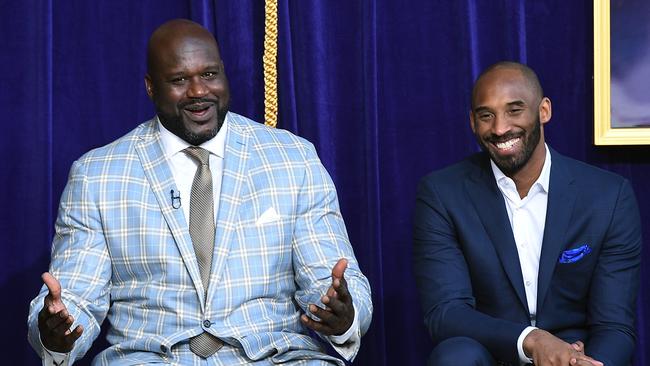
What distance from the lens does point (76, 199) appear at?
2598mm

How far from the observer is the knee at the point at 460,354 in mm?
2391

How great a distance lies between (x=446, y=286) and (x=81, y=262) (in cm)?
97

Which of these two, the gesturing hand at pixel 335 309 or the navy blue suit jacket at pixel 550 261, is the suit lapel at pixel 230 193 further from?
the navy blue suit jacket at pixel 550 261

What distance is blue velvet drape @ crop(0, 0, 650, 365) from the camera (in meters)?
3.21

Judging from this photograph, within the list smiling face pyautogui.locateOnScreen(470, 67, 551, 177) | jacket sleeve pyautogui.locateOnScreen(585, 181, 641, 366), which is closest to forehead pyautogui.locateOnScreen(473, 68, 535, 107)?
smiling face pyautogui.locateOnScreen(470, 67, 551, 177)

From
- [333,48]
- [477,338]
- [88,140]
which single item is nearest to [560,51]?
[333,48]

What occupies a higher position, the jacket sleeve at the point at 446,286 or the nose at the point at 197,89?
the nose at the point at 197,89

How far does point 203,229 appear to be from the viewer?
257 centimetres

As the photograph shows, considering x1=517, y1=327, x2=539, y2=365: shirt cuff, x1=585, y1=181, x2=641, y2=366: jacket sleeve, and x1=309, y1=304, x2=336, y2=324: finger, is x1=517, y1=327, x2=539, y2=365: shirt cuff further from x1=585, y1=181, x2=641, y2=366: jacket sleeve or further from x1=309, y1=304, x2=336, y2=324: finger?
x1=309, y1=304, x2=336, y2=324: finger

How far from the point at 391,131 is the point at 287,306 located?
0.89m

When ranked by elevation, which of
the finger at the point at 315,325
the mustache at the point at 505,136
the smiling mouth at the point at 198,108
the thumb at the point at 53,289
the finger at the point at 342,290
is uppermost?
the smiling mouth at the point at 198,108

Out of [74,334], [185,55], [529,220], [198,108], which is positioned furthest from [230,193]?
[529,220]

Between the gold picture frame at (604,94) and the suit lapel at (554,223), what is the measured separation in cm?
48

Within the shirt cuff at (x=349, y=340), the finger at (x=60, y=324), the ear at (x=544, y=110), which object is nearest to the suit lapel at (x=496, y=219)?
the ear at (x=544, y=110)
